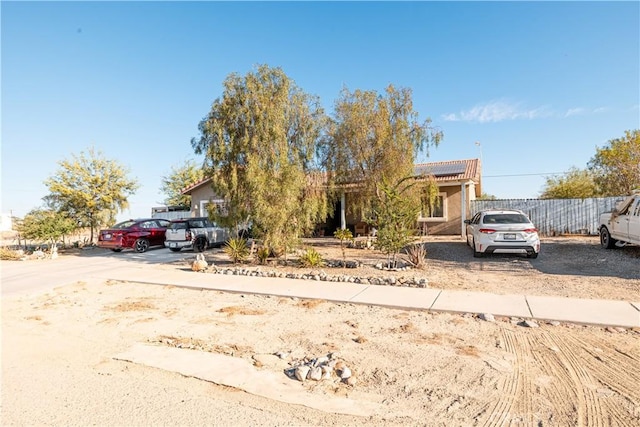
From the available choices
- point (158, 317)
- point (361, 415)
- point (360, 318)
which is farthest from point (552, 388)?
point (158, 317)

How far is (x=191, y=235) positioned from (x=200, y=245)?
0.83 m

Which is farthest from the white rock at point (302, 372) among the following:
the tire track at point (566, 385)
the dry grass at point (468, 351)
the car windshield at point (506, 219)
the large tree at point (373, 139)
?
the large tree at point (373, 139)

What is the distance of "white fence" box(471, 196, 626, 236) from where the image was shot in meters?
17.1

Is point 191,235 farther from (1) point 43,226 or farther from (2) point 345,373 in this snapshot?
(2) point 345,373

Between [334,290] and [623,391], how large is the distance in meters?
5.07

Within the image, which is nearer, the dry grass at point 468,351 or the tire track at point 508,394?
the tire track at point 508,394

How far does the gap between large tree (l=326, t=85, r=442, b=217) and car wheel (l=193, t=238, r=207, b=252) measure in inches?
270

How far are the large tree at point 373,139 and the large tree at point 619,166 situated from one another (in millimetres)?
12496

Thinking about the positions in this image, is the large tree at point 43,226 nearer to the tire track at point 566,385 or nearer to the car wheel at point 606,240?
the tire track at point 566,385

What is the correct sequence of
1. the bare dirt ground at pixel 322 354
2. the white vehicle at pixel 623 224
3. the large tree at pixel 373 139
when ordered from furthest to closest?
the large tree at pixel 373 139 < the white vehicle at pixel 623 224 < the bare dirt ground at pixel 322 354

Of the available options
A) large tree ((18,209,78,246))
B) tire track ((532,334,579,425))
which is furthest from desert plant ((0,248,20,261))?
tire track ((532,334,579,425))

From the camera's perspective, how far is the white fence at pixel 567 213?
56.1ft

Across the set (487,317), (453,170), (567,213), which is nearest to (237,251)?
(487,317)

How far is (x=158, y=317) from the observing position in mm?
6078
